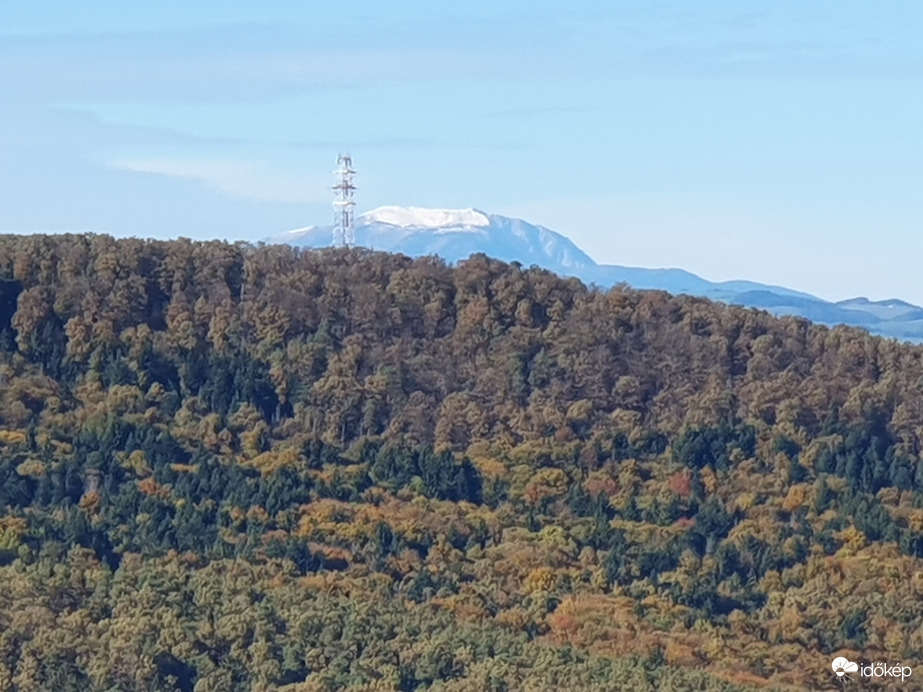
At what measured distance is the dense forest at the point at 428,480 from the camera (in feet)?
119

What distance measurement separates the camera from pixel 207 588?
38.1m

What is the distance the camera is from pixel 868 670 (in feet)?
122

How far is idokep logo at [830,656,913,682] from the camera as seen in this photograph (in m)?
36.7

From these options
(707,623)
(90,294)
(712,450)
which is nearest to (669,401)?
(712,450)

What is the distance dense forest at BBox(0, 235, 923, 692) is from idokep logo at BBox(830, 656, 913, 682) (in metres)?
0.32

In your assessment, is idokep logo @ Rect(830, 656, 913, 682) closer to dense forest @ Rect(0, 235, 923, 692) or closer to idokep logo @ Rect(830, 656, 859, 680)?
idokep logo @ Rect(830, 656, 859, 680)

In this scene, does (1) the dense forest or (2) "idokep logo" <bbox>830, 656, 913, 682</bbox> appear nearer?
(1) the dense forest

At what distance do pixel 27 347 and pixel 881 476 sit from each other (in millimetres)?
18337

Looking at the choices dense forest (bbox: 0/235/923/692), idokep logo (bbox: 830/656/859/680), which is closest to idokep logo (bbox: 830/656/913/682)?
idokep logo (bbox: 830/656/859/680)

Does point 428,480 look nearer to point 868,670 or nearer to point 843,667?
point 843,667

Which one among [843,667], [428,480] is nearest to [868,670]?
[843,667]

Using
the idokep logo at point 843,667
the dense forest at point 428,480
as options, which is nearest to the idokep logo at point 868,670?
the idokep logo at point 843,667

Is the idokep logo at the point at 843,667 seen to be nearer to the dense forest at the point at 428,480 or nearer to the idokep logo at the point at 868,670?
the idokep logo at the point at 868,670

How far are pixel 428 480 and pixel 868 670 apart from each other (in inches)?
439
